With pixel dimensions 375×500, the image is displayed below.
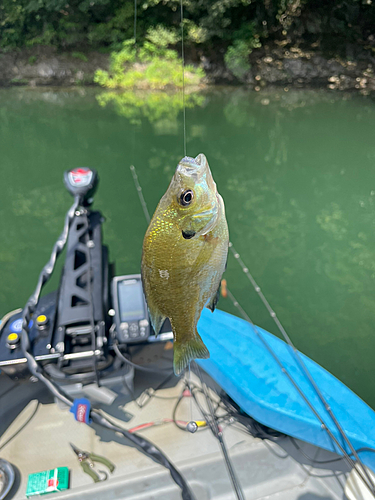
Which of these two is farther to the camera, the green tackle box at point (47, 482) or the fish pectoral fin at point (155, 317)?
the green tackle box at point (47, 482)

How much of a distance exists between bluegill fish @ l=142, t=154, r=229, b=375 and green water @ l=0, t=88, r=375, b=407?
11.1 ft

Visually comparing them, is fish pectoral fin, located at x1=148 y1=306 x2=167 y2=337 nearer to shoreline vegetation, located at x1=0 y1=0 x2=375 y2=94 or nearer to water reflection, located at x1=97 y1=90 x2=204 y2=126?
water reflection, located at x1=97 y1=90 x2=204 y2=126

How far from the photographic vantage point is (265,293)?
17.3ft

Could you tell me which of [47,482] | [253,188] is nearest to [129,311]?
[47,482]

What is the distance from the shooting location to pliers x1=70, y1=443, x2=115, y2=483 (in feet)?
8.48

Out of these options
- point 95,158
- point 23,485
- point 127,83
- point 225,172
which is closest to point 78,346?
point 23,485

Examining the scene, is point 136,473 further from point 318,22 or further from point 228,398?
point 318,22

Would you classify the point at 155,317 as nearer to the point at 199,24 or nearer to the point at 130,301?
the point at 130,301

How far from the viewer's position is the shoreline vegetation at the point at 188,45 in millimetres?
16641

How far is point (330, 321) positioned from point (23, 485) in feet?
13.0

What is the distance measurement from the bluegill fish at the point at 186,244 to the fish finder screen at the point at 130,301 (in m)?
1.62

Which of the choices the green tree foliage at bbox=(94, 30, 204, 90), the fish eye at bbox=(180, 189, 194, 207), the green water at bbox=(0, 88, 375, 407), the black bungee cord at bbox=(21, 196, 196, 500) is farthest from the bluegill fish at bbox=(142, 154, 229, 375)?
the green tree foliage at bbox=(94, 30, 204, 90)

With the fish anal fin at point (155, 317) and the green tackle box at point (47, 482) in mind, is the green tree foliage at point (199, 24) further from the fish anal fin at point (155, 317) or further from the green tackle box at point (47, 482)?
the fish anal fin at point (155, 317)

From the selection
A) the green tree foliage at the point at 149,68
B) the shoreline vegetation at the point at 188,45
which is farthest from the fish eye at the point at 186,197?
the shoreline vegetation at the point at 188,45
